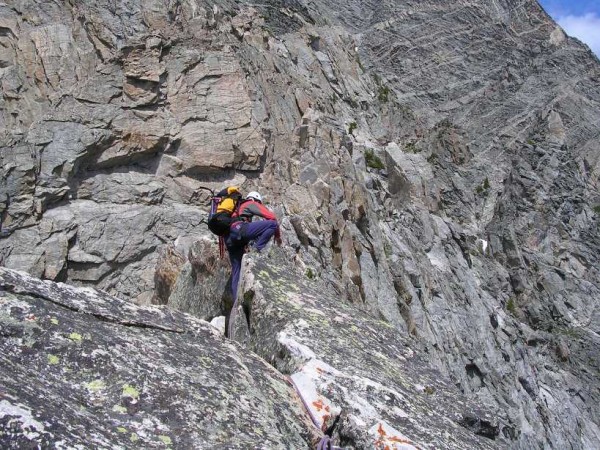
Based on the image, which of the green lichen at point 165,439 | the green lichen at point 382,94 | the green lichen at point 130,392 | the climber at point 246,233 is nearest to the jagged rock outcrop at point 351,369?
the climber at point 246,233

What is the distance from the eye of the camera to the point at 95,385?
631 centimetres

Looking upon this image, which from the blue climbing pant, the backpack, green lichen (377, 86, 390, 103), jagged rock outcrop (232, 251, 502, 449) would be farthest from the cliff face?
jagged rock outcrop (232, 251, 502, 449)

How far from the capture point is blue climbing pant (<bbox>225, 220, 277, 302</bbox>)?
40.2 ft

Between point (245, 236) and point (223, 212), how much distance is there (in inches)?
32.4

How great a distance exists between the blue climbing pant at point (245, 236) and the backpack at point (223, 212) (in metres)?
0.20

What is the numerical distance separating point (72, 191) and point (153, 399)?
753 inches

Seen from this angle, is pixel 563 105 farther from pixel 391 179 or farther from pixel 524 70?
pixel 391 179

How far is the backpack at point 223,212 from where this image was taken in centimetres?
1259

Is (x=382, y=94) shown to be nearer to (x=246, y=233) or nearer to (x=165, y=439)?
(x=246, y=233)

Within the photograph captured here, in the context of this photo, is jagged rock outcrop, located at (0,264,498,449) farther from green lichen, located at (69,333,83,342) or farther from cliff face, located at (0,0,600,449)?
cliff face, located at (0,0,600,449)

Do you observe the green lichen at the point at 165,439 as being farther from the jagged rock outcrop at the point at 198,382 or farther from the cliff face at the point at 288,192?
the cliff face at the point at 288,192

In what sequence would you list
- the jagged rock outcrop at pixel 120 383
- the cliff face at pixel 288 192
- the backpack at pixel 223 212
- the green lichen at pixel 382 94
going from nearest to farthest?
the jagged rock outcrop at pixel 120 383 → the backpack at pixel 223 212 → the cliff face at pixel 288 192 → the green lichen at pixel 382 94

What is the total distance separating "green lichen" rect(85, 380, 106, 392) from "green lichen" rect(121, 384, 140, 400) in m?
0.20

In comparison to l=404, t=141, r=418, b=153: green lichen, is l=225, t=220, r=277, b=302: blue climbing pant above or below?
below
